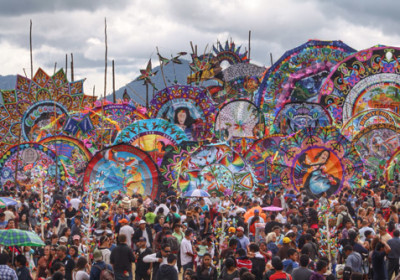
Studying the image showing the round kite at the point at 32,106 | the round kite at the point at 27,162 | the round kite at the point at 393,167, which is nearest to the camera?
the round kite at the point at 27,162

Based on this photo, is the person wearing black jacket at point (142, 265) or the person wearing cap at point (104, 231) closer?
the person wearing black jacket at point (142, 265)

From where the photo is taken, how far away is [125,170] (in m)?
26.9

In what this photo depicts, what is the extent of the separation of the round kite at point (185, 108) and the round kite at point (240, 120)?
3121mm

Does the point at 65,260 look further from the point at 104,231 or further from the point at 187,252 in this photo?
the point at 187,252

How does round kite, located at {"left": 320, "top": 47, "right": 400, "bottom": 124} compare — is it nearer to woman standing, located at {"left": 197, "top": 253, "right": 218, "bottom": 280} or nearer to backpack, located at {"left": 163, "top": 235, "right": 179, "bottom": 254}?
backpack, located at {"left": 163, "top": 235, "right": 179, "bottom": 254}

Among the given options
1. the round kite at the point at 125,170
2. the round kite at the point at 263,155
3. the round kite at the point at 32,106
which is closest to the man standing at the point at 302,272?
the round kite at the point at 125,170

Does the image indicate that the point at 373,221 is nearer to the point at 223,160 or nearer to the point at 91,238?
the point at 91,238

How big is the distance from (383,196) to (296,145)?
19.0 ft

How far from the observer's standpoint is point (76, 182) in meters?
30.2

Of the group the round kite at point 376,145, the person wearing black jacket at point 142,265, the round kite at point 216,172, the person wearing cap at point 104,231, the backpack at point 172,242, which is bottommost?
the person wearing black jacket at point 142,265

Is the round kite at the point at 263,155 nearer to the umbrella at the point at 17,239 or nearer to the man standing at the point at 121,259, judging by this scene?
the man standing at the point at 121,259

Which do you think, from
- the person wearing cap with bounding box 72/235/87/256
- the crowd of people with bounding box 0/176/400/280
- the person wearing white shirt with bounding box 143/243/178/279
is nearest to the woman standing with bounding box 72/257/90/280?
the crowd of people with bounding box 0/176/400/280

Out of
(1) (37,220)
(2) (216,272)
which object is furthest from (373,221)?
(1) (37,220)

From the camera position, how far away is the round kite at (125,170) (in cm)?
2678
